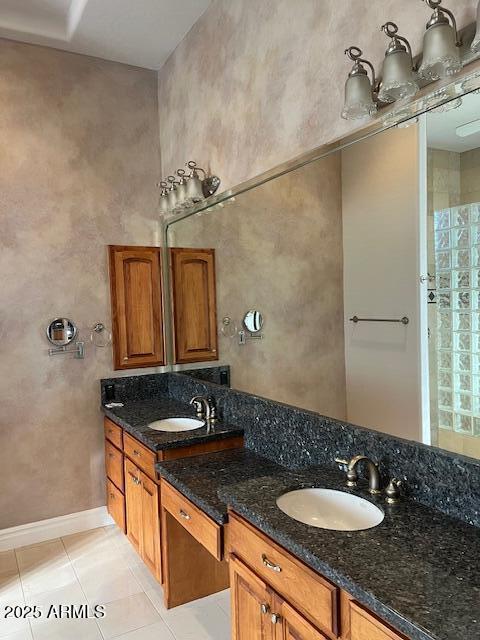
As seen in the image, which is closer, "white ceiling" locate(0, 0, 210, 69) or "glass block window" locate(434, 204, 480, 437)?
"glass block window" locate(434, 204, 480, 437)

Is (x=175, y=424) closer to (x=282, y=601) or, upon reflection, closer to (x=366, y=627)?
(x=282, y=601)

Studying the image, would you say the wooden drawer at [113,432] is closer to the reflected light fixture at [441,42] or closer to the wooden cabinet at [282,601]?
the wooden cabinet at [282,601]

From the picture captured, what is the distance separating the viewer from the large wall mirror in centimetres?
144

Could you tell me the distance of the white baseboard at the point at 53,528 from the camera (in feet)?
9.90

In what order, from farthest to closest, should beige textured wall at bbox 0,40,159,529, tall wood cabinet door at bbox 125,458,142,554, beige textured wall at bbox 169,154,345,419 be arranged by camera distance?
1. beige textured wall at bbox 0,40,159,529
2. tall wood cabinet door at bbox 125,458,142,554
3. beige textured wall at bbox 169,154,345,419

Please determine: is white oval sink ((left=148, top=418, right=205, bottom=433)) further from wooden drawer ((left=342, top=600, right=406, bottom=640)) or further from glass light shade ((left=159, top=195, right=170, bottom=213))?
wooden drawer ((left=342, top=600, right=406, bottom=640))

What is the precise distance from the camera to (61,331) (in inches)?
123

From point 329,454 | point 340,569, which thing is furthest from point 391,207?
point 340,569

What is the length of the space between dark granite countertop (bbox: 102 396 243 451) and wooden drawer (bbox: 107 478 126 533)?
17.7 inches

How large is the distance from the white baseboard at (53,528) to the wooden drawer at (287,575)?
6.25 ft

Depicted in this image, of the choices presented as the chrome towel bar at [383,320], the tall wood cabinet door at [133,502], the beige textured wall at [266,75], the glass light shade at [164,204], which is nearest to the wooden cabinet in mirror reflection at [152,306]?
the glass light shade at [164,204]

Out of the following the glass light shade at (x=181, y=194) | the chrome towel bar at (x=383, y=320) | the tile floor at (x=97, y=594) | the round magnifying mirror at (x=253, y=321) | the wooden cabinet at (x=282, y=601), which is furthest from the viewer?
the glass light shade at (x=181, y=194)

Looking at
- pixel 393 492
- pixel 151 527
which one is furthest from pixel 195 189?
pixel 393 492

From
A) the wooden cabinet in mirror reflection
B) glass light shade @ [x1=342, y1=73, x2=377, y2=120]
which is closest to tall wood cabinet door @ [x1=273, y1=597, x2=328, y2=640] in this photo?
glass light shade @ [x1=342, y1=73, x2=377, y2=120]
